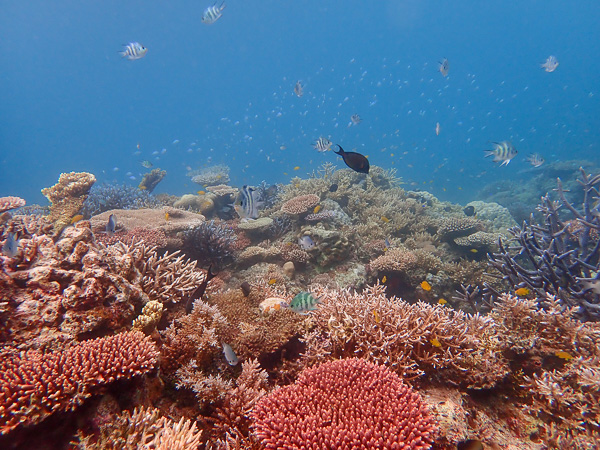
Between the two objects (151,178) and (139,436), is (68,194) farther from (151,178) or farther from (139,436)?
(139,436)

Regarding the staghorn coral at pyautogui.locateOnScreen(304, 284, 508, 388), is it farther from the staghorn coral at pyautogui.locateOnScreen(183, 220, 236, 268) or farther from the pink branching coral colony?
the staghorn coral at pyautogui.locateOnScreen(183, 220, 236, 268)

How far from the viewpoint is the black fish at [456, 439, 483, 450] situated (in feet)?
7.62

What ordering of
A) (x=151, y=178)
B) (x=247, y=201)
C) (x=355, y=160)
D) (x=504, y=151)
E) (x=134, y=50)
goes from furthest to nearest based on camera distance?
1. (x=151, y=178)
2. (x=134, y=50)
3. (x=504, y=151)
4. (x=247, y=201)
5. (x=355, y=160)

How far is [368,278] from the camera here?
22.6ft

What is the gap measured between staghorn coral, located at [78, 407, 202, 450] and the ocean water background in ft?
304

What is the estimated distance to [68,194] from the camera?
8492 mm

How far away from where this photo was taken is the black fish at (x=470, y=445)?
232 cm

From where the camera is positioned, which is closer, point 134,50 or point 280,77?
point 134,50

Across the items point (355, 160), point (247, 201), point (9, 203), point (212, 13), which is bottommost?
point (9, 203)

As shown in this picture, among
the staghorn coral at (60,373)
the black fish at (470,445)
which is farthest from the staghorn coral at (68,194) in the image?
the black fish at (470,445)

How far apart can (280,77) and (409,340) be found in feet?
441

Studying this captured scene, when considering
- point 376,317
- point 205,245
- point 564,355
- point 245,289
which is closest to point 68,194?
point 205,245

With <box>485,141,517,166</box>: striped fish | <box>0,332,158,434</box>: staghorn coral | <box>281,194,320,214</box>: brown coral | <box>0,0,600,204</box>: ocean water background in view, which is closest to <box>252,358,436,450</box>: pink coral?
<box>0,332,158,434</box>: staghorn coral

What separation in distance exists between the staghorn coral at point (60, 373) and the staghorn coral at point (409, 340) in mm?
1914
